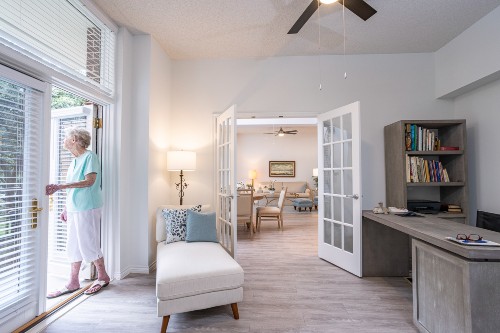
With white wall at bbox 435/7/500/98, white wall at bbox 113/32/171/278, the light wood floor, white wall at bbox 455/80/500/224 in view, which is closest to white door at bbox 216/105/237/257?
the light wood floor

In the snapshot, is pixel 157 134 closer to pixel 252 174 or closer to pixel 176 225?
pixel 176 225

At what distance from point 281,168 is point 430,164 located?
6.44 metres

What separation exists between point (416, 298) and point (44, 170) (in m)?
3.21

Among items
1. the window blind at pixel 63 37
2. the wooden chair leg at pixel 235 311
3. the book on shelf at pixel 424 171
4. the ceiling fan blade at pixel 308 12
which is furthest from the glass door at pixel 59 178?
the book on shelf at pixel 424 171

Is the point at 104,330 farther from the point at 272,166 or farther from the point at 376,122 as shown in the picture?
the point at 272,166

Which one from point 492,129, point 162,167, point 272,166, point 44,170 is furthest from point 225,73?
point 272,166

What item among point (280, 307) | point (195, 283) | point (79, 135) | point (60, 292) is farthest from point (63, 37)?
point (280, 307)

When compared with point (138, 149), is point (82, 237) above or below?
below

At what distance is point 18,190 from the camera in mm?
1953

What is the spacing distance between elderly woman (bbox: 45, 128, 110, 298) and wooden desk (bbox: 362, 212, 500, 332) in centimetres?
297

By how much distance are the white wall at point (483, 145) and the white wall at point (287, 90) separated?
0.59m

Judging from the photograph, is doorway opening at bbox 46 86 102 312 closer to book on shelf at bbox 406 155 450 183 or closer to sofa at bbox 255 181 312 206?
book on shelf at bbox 406 155 450 183

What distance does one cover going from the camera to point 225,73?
3.85 meters

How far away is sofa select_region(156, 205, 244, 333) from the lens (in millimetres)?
1955
